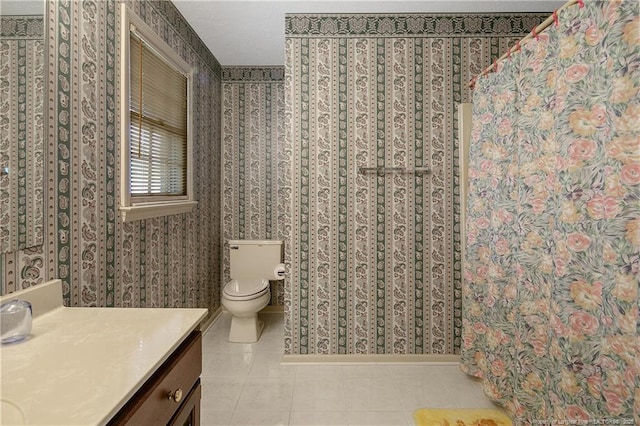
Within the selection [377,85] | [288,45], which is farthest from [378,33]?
[288,45]

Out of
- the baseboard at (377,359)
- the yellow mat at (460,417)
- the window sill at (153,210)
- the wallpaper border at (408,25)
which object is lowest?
the yellow mat at (460,417)

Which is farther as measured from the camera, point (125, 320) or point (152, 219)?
point (152, 219)

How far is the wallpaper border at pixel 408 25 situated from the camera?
8.07ft

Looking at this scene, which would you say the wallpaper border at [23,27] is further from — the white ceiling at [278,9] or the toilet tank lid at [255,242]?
the toilet tank lid at [255,242]

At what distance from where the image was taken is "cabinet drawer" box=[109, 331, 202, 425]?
0.77m

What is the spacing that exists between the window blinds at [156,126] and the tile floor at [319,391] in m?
1.27

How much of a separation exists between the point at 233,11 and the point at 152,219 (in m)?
1.55

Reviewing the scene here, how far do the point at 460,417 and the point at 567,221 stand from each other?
124 centimetres

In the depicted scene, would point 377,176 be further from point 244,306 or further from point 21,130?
point 21,130

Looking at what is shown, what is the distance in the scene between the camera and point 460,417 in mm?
1880

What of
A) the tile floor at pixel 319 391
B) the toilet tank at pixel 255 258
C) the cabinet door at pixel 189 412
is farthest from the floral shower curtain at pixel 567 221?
the toilet tank at pixel 255 258

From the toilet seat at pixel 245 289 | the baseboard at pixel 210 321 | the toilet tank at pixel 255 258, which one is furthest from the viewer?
the toilet tank at pixel 255 258

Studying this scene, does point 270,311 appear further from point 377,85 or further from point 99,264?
point 377,85

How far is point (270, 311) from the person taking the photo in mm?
3543
